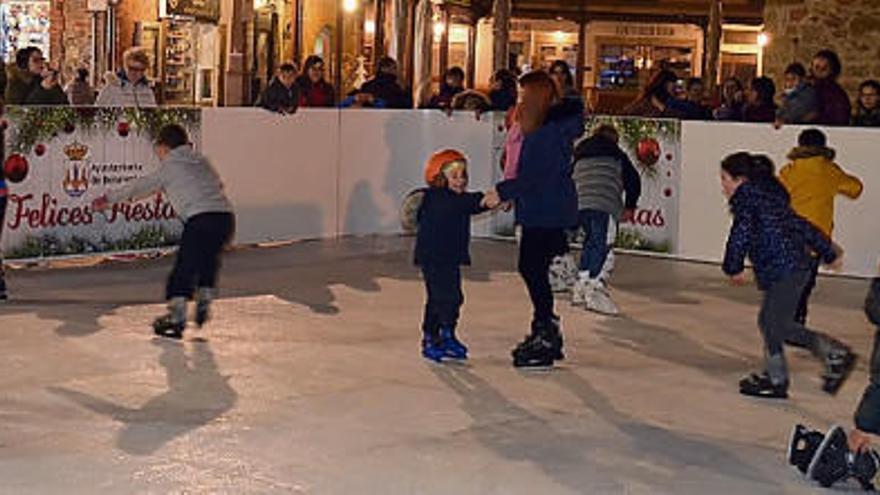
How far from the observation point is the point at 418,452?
658 centimetres

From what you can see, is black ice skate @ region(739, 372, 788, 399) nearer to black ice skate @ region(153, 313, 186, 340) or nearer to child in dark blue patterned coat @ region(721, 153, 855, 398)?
child in dark blue patterned coat @ region(721, 153, 855, 398)

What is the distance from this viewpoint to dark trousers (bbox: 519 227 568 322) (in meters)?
8.59

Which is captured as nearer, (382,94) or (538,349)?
(538,349)

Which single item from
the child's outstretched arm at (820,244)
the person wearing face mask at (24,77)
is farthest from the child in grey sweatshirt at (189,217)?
the person wearing face mask at (24,77)

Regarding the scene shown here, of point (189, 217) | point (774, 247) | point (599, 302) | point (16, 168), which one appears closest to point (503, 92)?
point (599, 302)

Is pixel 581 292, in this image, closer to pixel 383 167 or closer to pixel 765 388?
pixel 765 388

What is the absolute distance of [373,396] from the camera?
7691 millimetres

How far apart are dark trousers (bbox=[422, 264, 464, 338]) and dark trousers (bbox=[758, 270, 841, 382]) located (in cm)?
175

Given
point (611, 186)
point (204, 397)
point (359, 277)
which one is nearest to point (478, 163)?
point (359, 277)

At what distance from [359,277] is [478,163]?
350 cm

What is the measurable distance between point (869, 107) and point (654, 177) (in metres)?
2.00

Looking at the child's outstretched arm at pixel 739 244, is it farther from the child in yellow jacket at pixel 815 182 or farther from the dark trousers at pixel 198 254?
the dark trousers at pixel 198 254

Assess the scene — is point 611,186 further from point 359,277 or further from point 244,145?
point 244,145

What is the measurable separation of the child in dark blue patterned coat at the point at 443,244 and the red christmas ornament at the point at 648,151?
572 cm
